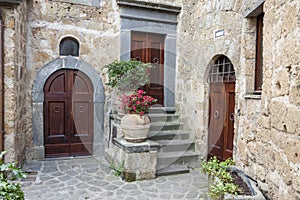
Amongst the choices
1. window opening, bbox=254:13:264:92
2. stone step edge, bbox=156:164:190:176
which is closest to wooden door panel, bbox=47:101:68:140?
stone step edge, bbox=156:164:190:176

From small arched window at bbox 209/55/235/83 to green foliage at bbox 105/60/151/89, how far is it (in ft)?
3.88

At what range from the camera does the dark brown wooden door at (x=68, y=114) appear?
4496 millimetres

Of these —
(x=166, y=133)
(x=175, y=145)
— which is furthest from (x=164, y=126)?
(x=175, y=145)

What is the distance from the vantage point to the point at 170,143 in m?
4.43

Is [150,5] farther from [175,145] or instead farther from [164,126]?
[175,145]

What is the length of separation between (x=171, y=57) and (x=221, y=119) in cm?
193

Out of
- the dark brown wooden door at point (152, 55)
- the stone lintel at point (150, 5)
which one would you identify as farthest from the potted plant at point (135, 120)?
the stone lintel at point (150, 5)

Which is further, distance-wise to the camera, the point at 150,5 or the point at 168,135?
the point at 150,5

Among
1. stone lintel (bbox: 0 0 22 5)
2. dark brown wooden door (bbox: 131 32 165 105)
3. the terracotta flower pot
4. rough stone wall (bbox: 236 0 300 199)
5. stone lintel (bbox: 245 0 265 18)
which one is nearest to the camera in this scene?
rough stone wall (bbox: 236 0 300 199)

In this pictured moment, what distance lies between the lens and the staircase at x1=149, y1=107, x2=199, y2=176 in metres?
4.04

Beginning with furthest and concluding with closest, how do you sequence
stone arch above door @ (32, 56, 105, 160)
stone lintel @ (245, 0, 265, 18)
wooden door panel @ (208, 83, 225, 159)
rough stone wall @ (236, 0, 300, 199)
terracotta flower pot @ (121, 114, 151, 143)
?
1. stone arch above door @ (32, 56, 105, 160)
2. wooden door panel @ (208, 83, 225, 159)
3. terracotta flower pot @ (121, 114, 151, 143)
4. stone lintel @ (245, 0, 265, 18)
5. rough stone wall @ (236, 0, 300, 199)

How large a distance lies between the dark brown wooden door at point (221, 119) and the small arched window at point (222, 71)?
0.27ft

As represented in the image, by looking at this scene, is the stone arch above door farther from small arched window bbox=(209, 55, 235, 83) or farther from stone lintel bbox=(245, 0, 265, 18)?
stone lintel bbox=(245, 0, 265, 18)

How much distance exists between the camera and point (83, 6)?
4.58 m
